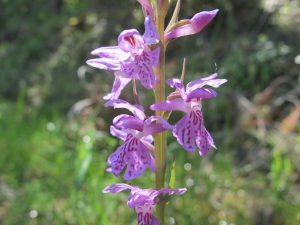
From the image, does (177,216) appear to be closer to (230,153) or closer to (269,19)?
(230,153)

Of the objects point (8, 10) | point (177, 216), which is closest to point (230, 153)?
point (177, 216)

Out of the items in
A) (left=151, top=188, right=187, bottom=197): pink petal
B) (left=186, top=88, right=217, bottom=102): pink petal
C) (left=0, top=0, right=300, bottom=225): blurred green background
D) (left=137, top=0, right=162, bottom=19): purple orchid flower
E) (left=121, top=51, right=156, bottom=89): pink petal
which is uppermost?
(left=137, top=0, right=162, bottom=19): purple orchid flower

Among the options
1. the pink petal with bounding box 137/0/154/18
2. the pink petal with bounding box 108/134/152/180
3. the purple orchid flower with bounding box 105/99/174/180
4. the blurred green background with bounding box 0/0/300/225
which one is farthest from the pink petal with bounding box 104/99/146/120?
the blurred green background with bounding box 0/0/300/225

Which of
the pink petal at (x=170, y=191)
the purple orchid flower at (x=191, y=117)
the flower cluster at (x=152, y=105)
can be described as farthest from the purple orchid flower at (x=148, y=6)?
the pink petal at (x=170, y=191)

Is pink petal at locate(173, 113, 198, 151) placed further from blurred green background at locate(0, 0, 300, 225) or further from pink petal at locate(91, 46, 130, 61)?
blurred green background at locate(0, 0, 300, 225)

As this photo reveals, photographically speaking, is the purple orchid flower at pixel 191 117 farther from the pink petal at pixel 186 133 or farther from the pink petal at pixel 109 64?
the pink petal at pixel 109 64
